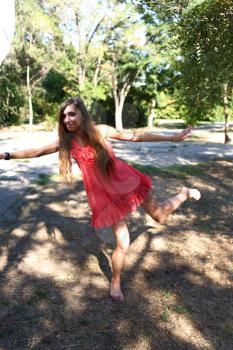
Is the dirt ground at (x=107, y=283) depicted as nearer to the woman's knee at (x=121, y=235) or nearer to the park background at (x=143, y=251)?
the park background at (x=143, y=251)

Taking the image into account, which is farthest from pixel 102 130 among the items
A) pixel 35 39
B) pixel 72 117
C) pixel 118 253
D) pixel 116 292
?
pixel 35 39

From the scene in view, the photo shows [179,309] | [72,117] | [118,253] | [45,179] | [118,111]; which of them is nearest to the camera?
[72,117]

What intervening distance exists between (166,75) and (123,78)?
9.80ft

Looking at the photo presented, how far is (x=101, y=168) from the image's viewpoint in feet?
10.3

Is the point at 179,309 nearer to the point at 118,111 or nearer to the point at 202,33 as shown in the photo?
the point at 202,33

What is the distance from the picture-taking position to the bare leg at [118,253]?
10.8 feet

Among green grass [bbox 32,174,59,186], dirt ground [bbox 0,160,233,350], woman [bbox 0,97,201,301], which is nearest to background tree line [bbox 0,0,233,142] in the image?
green grass [bbox 32,174,59,186]

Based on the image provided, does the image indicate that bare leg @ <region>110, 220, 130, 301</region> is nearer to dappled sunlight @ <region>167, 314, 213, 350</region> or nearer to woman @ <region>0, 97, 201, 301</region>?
woman @ <region>0, 97, 201, 301</region>

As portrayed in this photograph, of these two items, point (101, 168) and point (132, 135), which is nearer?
point (101, 168)

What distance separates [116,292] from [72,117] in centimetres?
147

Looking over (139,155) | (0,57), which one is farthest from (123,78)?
(0,57)

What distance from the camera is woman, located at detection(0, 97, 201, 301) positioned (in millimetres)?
3117

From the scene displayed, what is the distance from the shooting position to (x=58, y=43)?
1024 inches

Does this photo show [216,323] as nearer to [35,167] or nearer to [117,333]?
[117,333]
